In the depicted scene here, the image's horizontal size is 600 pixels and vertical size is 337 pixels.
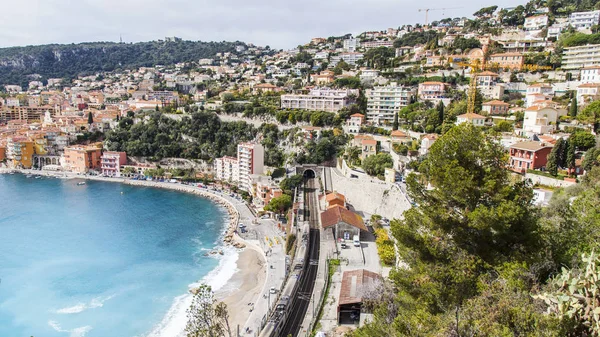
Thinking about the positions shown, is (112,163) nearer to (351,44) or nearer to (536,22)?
(351,44)

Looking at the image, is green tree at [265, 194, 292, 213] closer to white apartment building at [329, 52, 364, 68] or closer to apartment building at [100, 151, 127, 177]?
apartment building at [100, 151, 127, 177]

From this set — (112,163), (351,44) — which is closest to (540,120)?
(112,163)

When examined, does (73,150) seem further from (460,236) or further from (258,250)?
(460,236)

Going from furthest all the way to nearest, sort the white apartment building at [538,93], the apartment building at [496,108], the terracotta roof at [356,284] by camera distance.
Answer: the apartment building at [496,108] < the white apartment building at [538,93] < the terracotta roof at [356,284]

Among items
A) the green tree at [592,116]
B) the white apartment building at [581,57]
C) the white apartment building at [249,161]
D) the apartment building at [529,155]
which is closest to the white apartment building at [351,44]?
the white apartment building at [581,57]

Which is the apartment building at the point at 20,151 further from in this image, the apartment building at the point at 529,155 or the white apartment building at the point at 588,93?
the white apartment building at the point at 588,93

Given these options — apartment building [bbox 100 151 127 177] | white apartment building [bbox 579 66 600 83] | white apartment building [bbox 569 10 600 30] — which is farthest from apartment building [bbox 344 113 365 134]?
white apartment building [bbox 569 10 600 30]

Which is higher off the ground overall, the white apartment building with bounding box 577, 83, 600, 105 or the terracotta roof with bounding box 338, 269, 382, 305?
the white apartment building with bounding box 577, 83, 600, 105
